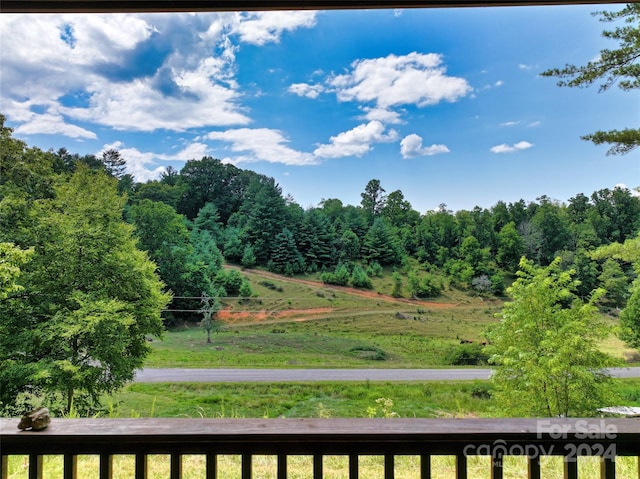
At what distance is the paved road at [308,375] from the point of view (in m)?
2.40

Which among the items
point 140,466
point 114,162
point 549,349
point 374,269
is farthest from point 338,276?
point 140,466

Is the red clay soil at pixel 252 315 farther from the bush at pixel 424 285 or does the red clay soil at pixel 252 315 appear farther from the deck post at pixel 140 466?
the deck post at pixel 140 466

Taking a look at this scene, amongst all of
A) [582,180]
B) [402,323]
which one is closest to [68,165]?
[402,323]

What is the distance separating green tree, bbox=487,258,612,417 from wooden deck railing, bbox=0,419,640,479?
5.56ft

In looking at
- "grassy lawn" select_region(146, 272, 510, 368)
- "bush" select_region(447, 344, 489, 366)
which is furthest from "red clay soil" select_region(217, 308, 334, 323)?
"bush" select_region(447, 344, 489, 366)

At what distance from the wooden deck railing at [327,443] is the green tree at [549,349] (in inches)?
66.8

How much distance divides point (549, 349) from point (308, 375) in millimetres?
1570

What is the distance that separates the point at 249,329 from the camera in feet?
7.95

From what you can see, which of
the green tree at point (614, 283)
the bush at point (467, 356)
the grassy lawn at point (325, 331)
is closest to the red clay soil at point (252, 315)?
the grassy lawn at point (325, 331)

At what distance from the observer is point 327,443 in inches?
31.9

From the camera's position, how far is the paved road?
2398 millimetres

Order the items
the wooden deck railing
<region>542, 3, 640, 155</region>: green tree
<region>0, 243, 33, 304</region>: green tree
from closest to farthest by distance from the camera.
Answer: the wooden deck railing < <region>542, 3, 640, 155</region>: green tree < <region>0, 243, 33, 304</region>: green tree

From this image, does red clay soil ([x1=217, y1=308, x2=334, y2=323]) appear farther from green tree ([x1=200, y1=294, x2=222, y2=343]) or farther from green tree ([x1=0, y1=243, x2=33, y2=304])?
green tree ([x1=0, y1=243, x2=33, y2=304])

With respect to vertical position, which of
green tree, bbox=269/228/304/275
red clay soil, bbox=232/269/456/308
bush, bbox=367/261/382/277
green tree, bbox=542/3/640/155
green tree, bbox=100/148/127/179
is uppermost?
green tree, bbox=542/3/640/155
